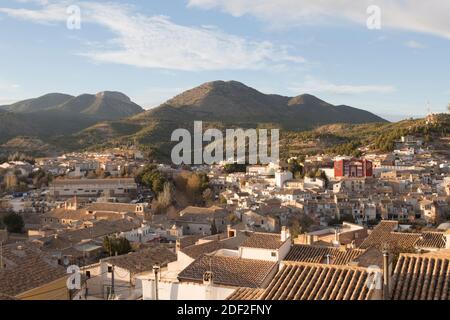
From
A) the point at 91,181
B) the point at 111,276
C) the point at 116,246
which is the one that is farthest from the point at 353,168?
the point at 111,276

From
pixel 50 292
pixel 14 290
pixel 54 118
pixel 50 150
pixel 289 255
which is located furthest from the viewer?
pixel 54 118

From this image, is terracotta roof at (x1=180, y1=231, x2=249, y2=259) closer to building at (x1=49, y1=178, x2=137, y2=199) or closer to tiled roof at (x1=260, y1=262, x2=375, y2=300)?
tiled roof at (x1=260, y1=262, x2=375, y2=300)

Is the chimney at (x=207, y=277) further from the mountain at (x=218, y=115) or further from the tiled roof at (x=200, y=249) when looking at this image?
the mountain at (x=218, y=115)

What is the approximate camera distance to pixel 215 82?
130 m

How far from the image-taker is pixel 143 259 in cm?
1449

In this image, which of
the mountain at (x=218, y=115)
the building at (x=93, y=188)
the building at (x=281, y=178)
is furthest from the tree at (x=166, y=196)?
the mountain at (x=218, y=115)

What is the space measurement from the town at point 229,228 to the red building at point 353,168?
96 mm

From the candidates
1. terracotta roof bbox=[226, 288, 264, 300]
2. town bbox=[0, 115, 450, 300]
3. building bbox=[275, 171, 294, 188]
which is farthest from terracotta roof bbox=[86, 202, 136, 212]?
terracotta roof bbox=[226, 288, 264, 300]

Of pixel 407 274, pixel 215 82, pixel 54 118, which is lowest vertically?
pixel 407 274

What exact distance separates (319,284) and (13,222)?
26.8 m

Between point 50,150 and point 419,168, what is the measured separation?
141ft

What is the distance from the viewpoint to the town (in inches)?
228
